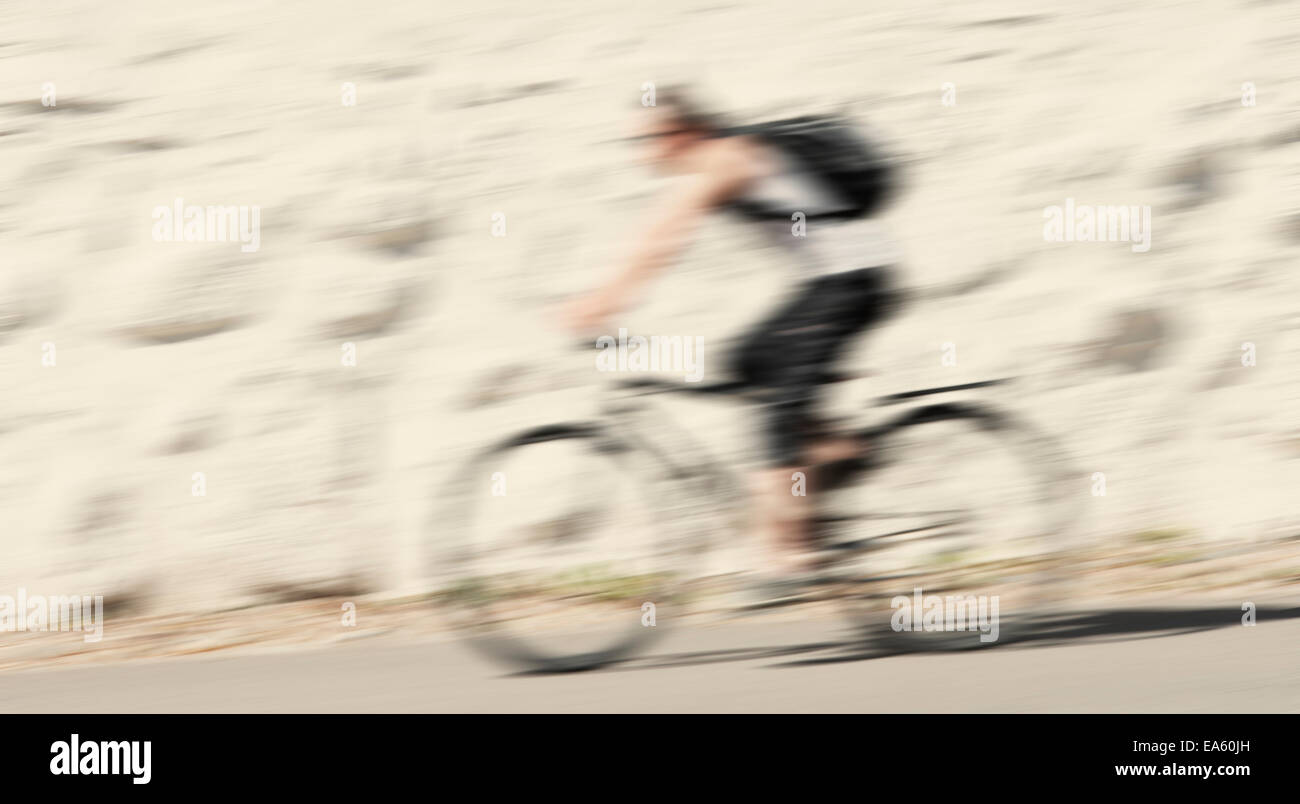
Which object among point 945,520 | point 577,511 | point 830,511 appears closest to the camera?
point 830,511

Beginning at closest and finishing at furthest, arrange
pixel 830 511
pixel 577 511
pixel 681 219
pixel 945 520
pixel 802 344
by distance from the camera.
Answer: pixel 681 219, pixel 802 344, pixel 830 511, pixel 945 520, pixel 577 511

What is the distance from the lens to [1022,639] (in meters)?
4.67

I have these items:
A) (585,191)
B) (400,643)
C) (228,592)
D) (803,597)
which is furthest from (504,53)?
(803,597)

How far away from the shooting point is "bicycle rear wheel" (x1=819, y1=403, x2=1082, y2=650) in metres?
4.50

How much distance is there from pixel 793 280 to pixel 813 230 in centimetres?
18

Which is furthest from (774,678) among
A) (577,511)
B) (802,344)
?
(577,511)

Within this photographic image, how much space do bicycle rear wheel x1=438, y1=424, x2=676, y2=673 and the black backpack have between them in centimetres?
98

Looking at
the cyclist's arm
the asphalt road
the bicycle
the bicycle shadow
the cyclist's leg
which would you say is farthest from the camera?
the bicycle shadow

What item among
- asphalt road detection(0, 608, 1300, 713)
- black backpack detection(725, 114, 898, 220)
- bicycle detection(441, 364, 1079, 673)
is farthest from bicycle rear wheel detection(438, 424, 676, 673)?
black backpack detection(725, 114, 898, 220)

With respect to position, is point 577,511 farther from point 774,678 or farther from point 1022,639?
point 1022,639

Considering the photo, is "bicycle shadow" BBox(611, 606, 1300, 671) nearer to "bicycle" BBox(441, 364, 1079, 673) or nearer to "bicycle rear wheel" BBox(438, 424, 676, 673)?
"bicycle" BBox(441, 364, 1079, 673)

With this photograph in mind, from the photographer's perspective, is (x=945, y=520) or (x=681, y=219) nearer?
(x=681, y=219)

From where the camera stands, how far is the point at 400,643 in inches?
207

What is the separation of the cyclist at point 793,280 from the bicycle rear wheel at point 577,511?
1.34 ft
